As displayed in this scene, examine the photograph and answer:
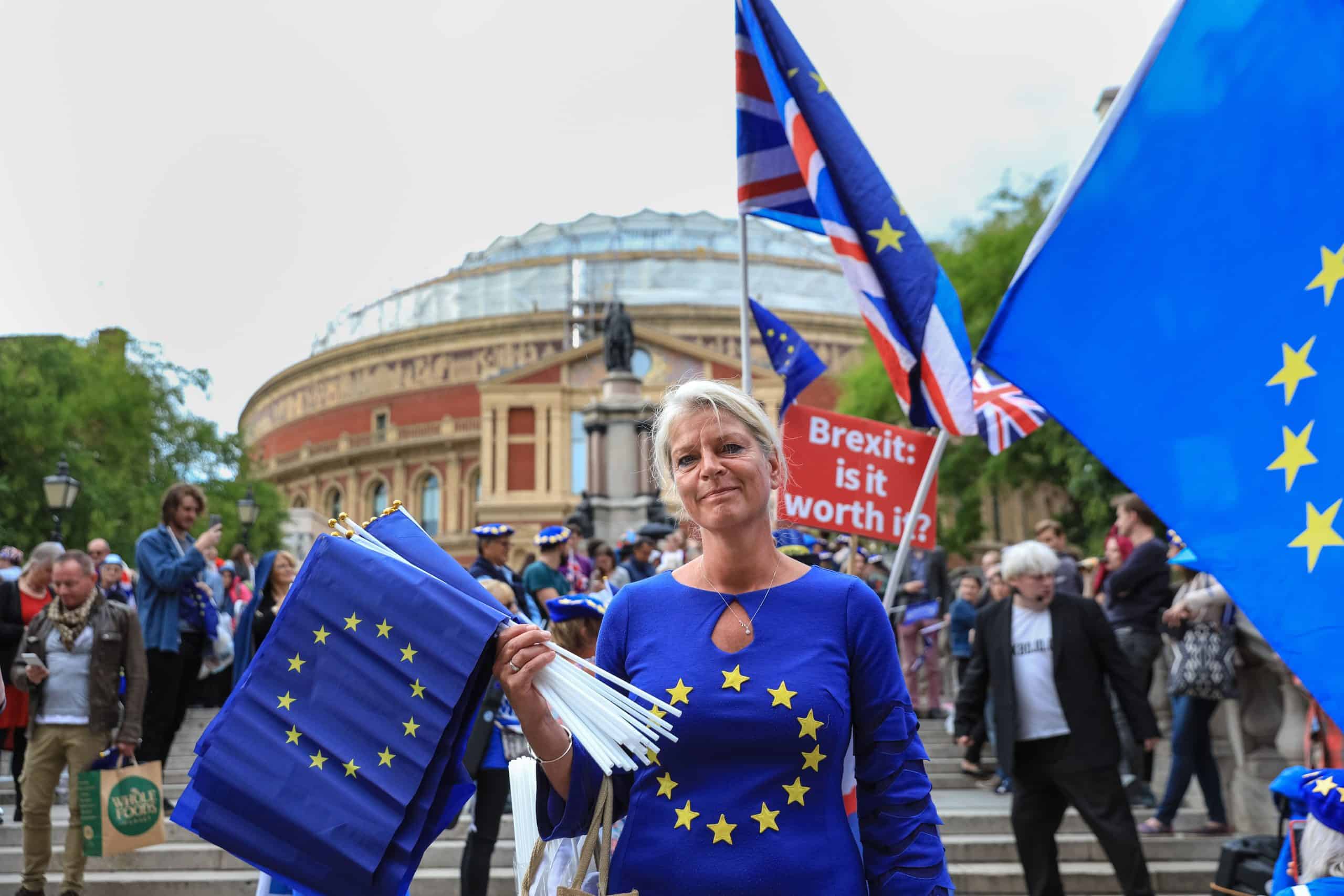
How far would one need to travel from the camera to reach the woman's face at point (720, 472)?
2727mm

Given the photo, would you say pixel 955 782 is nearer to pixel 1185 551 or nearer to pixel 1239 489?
pixel 1185 551

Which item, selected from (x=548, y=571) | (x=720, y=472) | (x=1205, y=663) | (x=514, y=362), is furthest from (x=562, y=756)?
(x=514, y=362)

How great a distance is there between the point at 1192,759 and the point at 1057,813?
1.92m

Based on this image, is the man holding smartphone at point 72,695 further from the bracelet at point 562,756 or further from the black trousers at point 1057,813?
the bracelet at point 562,756

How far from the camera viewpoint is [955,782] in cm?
1117

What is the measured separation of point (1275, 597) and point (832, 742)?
41.8 inches

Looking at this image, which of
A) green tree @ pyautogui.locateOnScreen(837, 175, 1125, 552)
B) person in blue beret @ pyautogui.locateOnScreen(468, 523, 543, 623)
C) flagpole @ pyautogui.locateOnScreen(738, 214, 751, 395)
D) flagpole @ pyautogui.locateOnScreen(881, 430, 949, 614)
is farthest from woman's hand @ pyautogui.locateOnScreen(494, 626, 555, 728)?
green tree @ pyautogui.locateOnScreen(837, 175, 1125, 552)

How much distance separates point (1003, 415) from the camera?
7684 millimetres

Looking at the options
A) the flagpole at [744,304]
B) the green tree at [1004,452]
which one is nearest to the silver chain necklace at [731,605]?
the flagpole at [744,304]

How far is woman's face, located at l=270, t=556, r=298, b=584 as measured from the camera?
742cm

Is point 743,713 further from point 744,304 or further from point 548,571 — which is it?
point 548,571

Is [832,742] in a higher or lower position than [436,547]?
lower

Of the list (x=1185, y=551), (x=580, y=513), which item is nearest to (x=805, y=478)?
(x=1185, y=551)

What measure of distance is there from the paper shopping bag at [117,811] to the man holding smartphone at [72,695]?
0.39 m
